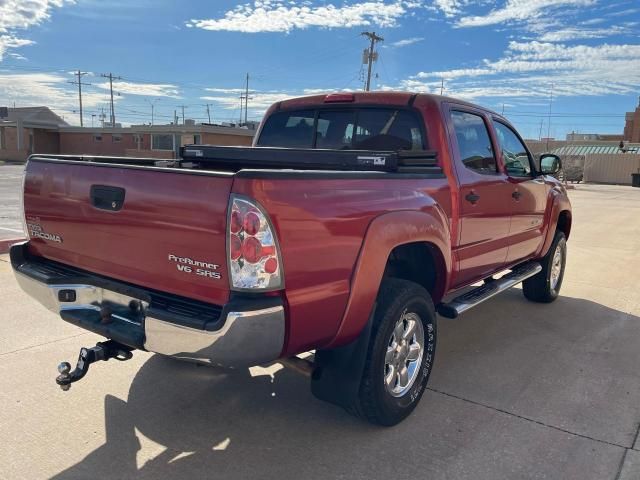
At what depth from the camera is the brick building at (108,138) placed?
1580 inches

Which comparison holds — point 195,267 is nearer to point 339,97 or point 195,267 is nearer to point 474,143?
point 339,97

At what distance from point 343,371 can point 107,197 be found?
5.14 ft

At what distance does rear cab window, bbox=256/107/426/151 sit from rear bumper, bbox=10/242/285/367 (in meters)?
2.07

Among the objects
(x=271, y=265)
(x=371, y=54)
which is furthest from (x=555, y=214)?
(x=371, y=54)

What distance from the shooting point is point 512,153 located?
5301mm

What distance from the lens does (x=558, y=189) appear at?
20.4 feet

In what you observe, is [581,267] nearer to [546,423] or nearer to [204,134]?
[546,423]

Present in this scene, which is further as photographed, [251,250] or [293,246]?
[293,246]

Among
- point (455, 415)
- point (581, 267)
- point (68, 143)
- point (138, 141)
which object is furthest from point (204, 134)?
point (455, 415)

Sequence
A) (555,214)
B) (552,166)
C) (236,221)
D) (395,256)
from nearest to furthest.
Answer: (236,221) → (395,256) → (552,166) → (555,214)

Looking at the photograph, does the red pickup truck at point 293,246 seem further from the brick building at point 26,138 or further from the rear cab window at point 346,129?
the brick building at point 26,138

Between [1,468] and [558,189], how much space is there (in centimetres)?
569

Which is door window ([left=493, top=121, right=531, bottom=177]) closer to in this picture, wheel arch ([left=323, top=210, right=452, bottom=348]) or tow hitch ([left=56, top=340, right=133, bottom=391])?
wheel arch ([left=323, top=210, right=452, bottom=348])

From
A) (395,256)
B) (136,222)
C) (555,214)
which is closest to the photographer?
(136,222)
